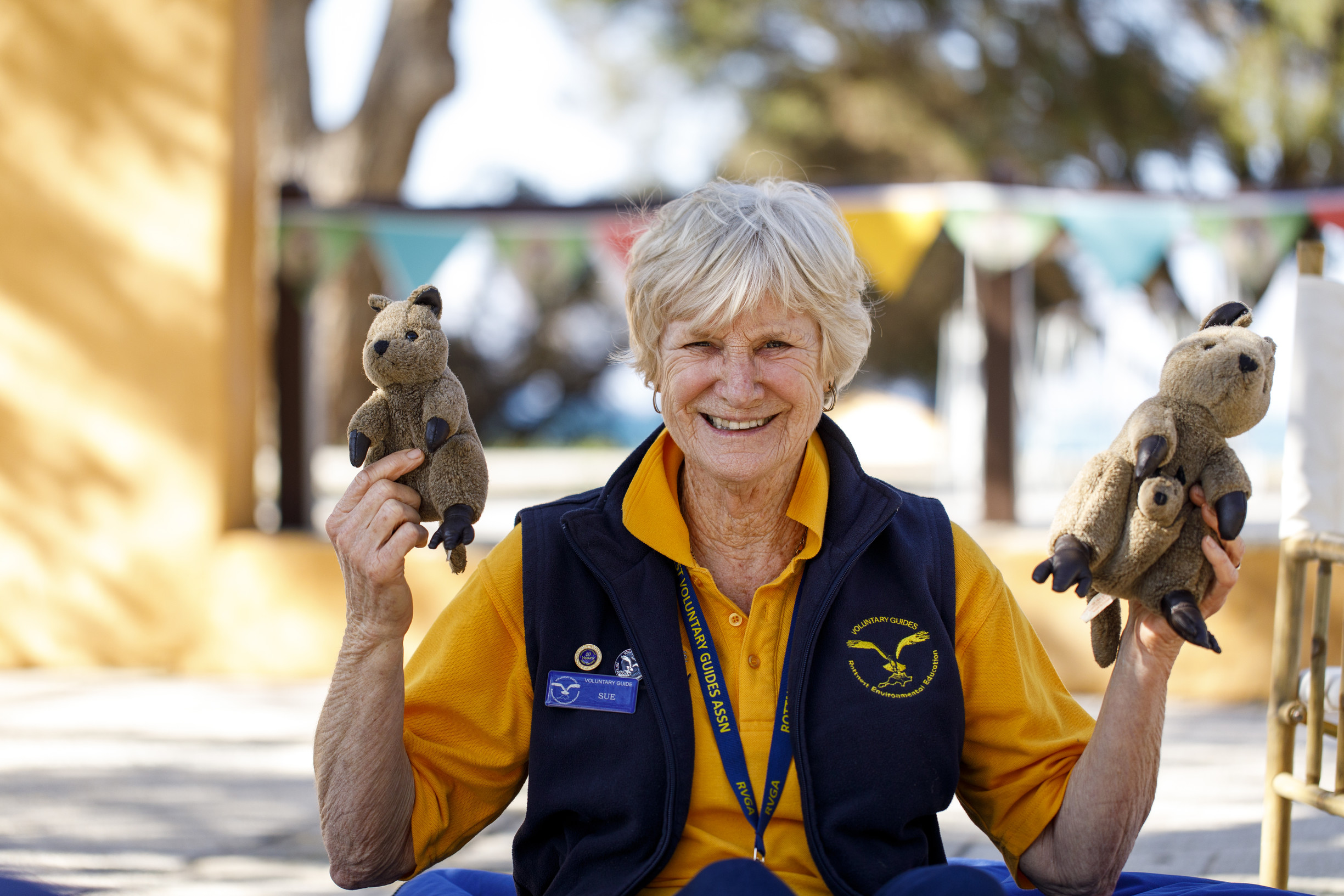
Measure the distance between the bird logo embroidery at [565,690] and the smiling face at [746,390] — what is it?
0.38m

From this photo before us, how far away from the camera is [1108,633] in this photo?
5.25 ft

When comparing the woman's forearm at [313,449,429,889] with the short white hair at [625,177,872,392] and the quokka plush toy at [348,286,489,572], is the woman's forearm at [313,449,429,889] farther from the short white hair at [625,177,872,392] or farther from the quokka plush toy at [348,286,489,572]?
the short white hair at [625,177,872,392]

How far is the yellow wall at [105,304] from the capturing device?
493 cm

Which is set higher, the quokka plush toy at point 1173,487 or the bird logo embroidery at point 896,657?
the quokka plush toy at point 1173,487

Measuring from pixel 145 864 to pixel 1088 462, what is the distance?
260cm

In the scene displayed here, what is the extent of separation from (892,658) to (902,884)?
12.4 inches

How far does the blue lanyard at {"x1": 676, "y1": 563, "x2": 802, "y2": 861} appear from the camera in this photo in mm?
1604

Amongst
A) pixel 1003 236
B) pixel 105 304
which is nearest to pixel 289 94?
pixel 105 304

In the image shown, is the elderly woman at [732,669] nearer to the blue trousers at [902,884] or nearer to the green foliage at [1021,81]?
the blue trousers at [902,884]

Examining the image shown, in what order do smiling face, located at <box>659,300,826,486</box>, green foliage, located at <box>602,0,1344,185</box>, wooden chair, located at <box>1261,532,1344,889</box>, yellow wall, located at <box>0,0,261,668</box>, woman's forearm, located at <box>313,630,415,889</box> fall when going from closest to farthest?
1. woman's forearm, located at <box>313,630,415,889</box>
2. smiling face, located at <box>659,300,826,486</box>
3. wooden chair, located at <box>1261,532,1344,889</box>
4. yellow wall, located at <box>0,0,261,668</box>
5. green foliage, located at <box>602,0,1344,185</box>

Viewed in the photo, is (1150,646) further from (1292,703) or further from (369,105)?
(369,105)

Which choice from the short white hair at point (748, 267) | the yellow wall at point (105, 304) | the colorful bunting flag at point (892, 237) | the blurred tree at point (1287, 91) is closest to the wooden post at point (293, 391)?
the yellow wall at point (105, 304)

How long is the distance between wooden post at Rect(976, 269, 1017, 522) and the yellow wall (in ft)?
11.3

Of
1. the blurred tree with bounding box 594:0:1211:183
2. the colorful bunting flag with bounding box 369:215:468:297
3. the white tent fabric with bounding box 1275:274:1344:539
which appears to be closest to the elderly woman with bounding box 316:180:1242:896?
the white tent fabric with bounding box 1275:274:1344:539
